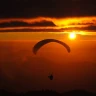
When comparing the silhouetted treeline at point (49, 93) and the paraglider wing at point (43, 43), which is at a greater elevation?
the paraglider wing at point (43, 43)

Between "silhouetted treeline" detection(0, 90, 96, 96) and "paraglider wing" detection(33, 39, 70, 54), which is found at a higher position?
"paraglider wing" detection(33, 39, 70, 54)

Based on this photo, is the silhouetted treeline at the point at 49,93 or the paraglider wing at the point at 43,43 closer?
the paraglider wing at the point at 43,43

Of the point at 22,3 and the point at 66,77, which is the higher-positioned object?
the point at 22,3

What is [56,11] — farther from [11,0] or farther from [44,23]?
[11,0]

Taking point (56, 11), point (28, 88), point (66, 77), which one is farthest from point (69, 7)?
point (28, 88)

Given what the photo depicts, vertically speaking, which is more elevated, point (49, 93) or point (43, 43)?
point (43, 43)

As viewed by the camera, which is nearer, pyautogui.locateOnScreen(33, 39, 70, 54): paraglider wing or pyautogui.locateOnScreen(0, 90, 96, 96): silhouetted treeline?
pyautogui.locateOnScreen(33, 39, 70, 54): paraglider wing

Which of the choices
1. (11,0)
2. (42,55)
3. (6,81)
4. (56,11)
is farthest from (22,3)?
(6,81)

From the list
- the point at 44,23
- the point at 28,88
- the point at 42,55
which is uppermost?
the point at 44,23

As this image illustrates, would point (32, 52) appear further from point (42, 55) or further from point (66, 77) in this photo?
point (66, 77)
